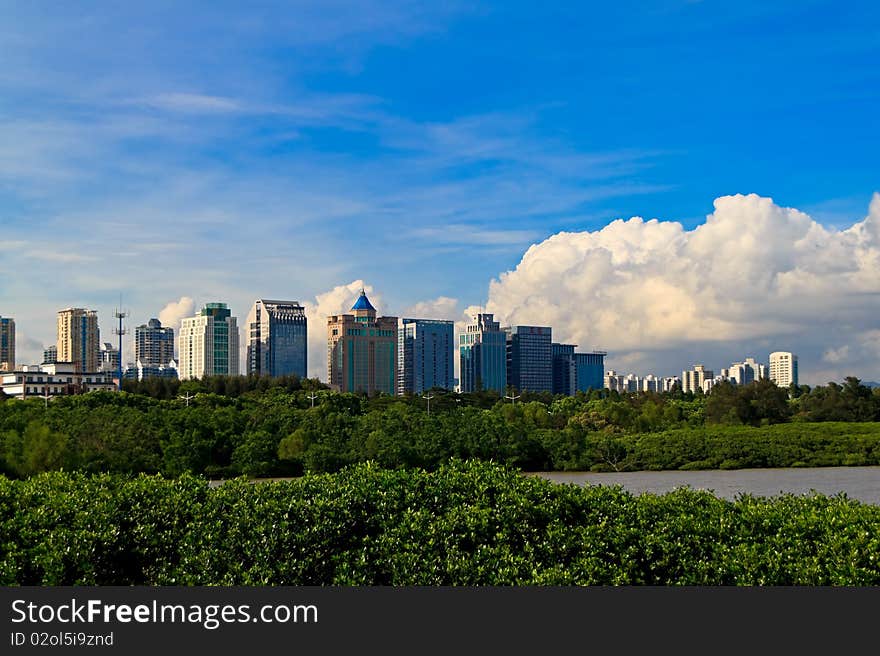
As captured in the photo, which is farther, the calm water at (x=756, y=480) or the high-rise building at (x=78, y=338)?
the high-rise building at (x=78, y=338)

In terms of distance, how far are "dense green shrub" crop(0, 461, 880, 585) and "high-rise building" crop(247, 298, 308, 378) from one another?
71.6 m

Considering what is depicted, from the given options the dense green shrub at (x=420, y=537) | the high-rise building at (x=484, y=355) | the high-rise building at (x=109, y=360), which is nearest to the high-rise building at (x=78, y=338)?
the high-rise building at (x=109, y=360)

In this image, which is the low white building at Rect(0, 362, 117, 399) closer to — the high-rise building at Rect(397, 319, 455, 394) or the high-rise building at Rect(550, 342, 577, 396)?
the high-rise building at Rect(397, 319, 455, 394)

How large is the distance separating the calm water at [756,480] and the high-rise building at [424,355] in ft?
165

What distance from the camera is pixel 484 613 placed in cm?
369

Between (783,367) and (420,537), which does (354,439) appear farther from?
(783,367)

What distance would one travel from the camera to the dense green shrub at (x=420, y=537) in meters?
4.09

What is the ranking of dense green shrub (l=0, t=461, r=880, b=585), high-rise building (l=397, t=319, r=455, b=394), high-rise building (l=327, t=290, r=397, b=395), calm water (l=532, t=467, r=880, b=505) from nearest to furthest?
dense green shrub (l=0, t=461, r=880, b=585) → calm water (l=532, t=467, r=880, b=505) → high-rise building (l=327, t=290, r=397, b=395) → high-rise building (l=397, t=319, r=455, b=394)

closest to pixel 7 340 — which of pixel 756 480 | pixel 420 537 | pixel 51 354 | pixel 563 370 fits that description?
pixel 51 354

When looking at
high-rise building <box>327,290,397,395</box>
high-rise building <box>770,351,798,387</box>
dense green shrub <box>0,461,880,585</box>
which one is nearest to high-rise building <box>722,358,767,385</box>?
high-rise building <box>770,351,798,387</box>

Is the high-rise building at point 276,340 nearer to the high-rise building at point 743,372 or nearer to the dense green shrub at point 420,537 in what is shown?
the high-rise building at point 743,372

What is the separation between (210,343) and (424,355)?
18.3 meters

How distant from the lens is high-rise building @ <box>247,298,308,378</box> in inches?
2987

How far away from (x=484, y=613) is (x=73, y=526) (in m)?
1.94
